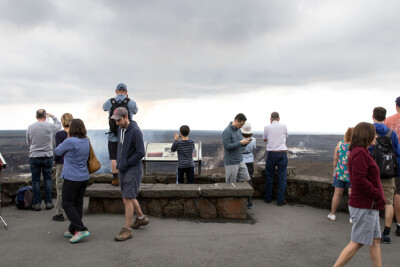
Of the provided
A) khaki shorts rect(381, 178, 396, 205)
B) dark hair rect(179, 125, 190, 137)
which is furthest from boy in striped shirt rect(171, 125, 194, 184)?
khaki shorts rect(381, 178, 396, 205)

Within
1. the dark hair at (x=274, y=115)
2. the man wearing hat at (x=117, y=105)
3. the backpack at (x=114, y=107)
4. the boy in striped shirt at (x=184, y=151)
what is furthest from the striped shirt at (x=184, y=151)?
the dark hair at (x=274, y=115)

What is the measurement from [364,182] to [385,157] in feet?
5.16

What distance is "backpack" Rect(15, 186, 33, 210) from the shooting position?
661 centimetres

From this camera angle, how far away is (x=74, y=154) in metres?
4.54

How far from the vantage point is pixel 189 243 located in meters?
4.58

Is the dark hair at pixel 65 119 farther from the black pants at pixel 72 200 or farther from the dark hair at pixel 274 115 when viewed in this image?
the dark hair at pixel 274 115

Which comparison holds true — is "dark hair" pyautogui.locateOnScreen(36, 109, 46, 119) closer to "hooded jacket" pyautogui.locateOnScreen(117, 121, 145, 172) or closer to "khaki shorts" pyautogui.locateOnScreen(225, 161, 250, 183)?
"hooded jacket" pyautogui.locateOnScreen(117, 121, 145, 172)

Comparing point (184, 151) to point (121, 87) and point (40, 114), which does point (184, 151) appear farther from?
point (40, 114)

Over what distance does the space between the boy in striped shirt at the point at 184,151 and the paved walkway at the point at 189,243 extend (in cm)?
128

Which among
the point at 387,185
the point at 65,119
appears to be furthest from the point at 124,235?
the point at 387,185

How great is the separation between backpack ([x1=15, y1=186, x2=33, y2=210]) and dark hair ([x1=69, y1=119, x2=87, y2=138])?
2957 mm

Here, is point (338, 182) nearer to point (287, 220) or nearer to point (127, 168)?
point (287, 220)

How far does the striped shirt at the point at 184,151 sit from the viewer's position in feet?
21.6

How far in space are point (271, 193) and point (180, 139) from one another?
2415mm
